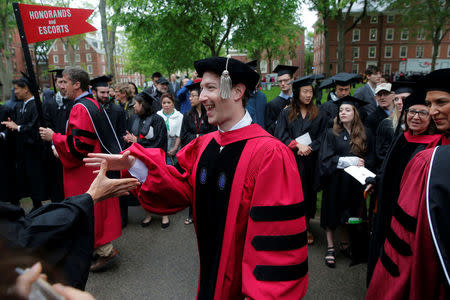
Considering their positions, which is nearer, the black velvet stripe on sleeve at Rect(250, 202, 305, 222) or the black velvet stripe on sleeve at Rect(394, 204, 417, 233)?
the black velvet stripe on sleeve at Rect(250, 202, 305, 222)

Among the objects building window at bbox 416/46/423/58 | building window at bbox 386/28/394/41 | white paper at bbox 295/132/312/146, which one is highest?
building window at bbox 386/28/394/41

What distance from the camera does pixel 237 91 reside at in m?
1.92

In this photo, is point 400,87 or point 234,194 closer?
point 234,194

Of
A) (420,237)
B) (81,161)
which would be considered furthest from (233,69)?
(81,161)

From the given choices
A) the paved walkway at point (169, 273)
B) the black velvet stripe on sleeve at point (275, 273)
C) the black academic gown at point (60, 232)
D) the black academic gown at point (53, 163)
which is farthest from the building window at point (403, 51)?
the black academic gown at point (60, 232)

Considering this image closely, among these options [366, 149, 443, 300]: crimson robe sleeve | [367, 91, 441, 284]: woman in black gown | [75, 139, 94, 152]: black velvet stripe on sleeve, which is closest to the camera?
[366, 149, 443, 300]: crimson robe sleeve

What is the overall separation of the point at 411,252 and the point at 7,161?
644 centimetres

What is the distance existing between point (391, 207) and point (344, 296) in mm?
1222

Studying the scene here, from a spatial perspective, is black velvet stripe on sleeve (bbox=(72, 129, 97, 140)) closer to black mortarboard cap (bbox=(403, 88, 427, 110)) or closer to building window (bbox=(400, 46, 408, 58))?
black mortarboard cap (bbox=(403, 88, 427, 110))

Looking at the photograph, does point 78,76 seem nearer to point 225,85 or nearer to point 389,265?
point 225,85

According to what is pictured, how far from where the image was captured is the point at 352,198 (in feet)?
12.1

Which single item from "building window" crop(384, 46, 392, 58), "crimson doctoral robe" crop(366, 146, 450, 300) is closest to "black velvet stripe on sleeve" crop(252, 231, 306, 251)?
"crimson doctoral robe" crop(366, 146, 450, 300)

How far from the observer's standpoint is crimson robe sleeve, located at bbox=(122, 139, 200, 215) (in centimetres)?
201

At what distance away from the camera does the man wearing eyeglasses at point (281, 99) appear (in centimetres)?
523
